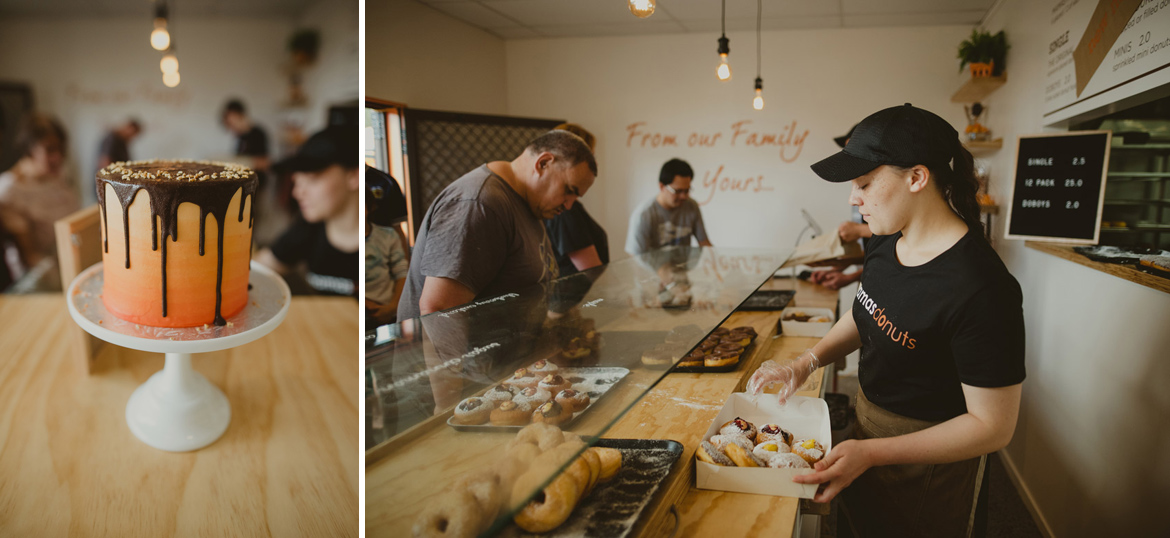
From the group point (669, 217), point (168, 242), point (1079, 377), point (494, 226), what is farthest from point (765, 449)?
point (669, 217)

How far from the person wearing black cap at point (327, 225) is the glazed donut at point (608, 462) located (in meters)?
2.89

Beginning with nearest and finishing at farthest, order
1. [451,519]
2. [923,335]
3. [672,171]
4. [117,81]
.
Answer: [451,519]
[923,335]
[672,171]
[117,81]

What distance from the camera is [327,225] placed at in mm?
3871

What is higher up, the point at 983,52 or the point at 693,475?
the point at 983,52

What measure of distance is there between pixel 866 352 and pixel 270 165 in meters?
4.51

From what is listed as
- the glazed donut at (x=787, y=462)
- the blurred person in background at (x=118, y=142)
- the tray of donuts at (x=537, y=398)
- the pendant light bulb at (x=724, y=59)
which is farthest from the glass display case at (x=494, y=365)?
the blurred person in background at (x=118, y=142)

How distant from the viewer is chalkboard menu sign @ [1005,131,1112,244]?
2162mm

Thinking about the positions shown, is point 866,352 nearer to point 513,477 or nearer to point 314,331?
point 513,477

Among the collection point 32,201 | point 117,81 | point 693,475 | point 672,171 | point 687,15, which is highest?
point 117,81

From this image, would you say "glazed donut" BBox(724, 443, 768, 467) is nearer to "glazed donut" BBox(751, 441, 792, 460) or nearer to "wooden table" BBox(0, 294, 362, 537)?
"glazed donut" BBox(751, 441, 792, 460)

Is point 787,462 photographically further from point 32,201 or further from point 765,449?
point 32,201

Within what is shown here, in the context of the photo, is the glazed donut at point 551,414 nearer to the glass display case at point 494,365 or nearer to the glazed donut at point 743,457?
the glass display case at point 494,365

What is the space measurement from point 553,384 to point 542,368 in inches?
2.1

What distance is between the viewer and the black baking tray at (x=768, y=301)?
7.58 feet
